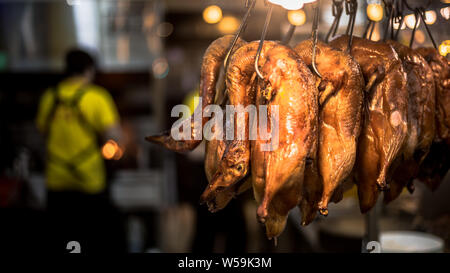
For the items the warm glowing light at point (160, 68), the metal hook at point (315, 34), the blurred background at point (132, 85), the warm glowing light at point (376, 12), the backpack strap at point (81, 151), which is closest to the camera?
the metal hook at point (315, 34)

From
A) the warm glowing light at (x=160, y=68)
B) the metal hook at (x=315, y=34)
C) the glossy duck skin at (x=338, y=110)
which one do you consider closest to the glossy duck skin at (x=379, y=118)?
the glossy duck skin at (x=338, y=110)

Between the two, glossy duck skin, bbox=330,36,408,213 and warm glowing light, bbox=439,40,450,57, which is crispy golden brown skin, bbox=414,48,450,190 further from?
glossy duck skin, bbox=330,36,408,213

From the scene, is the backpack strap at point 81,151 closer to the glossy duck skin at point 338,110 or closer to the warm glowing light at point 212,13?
the warm glowing light at point 212,13

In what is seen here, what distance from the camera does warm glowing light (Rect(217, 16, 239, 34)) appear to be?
632 cm

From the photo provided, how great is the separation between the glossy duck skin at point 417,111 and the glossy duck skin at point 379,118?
0.09m

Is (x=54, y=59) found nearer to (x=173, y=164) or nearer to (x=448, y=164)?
(x=173, y=164)

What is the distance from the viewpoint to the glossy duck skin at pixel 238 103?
4.47 feet

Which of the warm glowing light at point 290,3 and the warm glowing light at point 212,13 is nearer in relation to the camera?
the warm glowing light at point 290,3

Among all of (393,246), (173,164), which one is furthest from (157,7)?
(393,246)

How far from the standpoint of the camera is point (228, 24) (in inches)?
258

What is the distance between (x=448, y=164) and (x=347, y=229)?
1345 millimetres

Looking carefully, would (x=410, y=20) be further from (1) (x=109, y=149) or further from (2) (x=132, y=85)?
(2) (x=132, y=85)

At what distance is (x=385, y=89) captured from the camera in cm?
153
